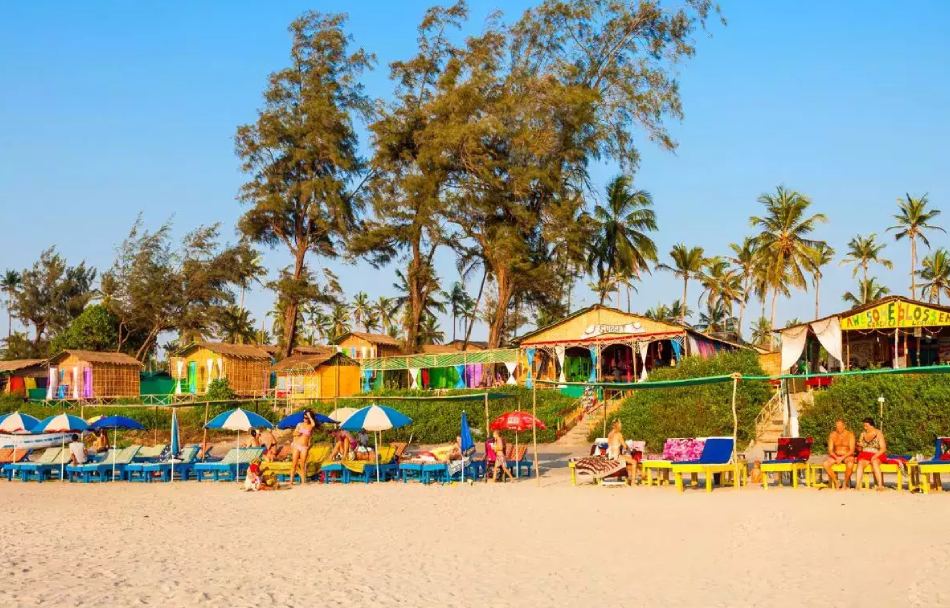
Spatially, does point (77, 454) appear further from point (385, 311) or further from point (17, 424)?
point (385, 311)

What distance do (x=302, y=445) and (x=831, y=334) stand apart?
699 inches

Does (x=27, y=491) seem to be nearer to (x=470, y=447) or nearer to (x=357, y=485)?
(x=357, y=485)

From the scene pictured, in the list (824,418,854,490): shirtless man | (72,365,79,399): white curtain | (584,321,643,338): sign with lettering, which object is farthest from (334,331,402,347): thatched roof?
(824,418,854,490): shirtless man

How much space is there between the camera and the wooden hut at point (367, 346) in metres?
49.2

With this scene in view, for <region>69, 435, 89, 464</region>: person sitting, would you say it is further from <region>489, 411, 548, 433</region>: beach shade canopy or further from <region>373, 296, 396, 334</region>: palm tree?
<region>373, 296, 396, 334</region>: palm tree

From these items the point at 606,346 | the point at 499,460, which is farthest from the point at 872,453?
the point at 606,346

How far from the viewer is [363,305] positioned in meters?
88.2

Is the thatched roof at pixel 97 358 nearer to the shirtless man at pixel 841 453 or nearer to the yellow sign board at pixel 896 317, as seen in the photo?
the yellow sign board at pixel 896 317

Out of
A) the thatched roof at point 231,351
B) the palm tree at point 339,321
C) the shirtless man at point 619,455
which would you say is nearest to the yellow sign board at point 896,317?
the shirtless man at point 619,455

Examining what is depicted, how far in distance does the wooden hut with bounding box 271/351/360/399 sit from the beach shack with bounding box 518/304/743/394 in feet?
30.9

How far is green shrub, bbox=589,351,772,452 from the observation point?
23.2 meters

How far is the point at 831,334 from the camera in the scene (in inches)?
1115

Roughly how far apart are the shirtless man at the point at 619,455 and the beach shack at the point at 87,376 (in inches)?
1231

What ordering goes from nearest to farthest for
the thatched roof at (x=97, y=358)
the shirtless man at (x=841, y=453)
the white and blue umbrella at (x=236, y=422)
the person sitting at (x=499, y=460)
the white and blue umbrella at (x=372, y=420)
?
the shirtless man at (x=841, y=453) → the white and blue umbrella at (x=372, y=420) → the person sitting at (x=499, y=460) → the white and blue umbrella at (x=236, y=422) → the thatched roof at (x=97, y=358)
